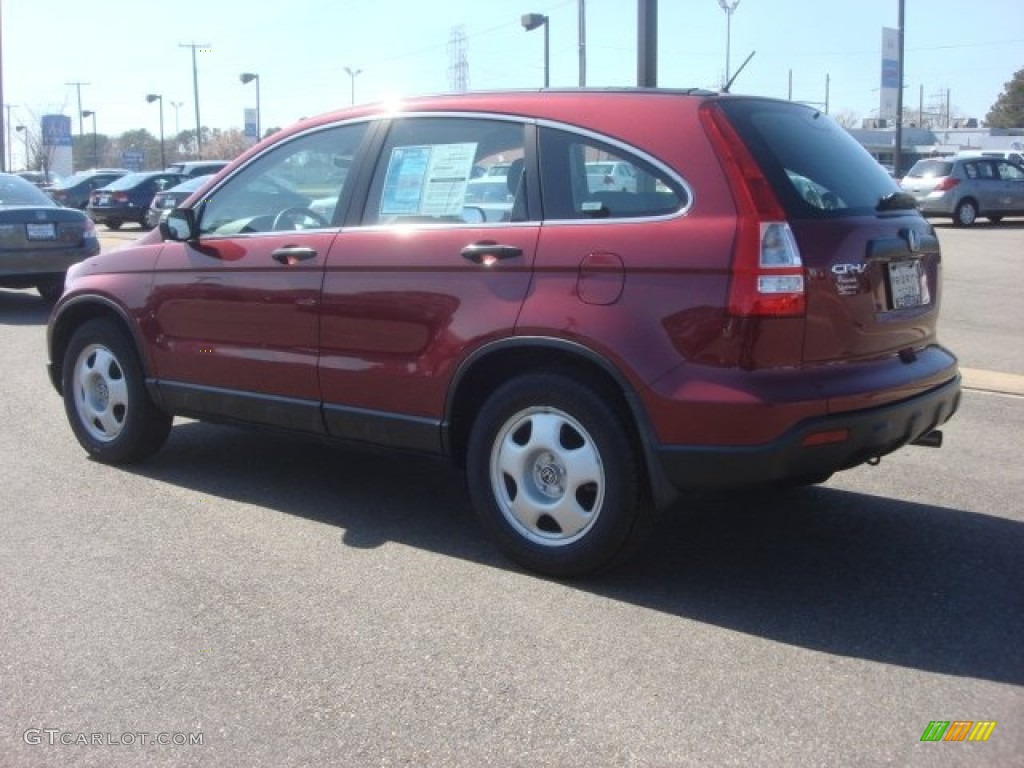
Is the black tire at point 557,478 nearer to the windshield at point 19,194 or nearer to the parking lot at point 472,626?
the parking lot at point 472,626

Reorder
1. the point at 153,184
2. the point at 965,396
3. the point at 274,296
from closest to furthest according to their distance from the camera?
the point at 274,296, the point at 965,396, the point at 153,184

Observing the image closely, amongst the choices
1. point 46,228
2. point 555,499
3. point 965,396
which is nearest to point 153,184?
point 46,228

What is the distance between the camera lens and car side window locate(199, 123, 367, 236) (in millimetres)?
5137

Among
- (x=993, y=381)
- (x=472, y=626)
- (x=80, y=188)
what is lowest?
(x=472, y=626)

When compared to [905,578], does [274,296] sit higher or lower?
higher

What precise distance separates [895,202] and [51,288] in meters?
11.6

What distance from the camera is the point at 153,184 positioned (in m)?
28.6

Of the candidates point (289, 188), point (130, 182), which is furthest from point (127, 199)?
point (289, 188)

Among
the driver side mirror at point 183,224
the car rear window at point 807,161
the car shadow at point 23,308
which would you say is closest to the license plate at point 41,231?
the car shadow at point 23,308

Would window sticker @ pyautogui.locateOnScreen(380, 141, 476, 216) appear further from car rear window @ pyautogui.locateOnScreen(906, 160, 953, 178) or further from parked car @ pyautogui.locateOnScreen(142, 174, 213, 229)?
car rear window @ pyautogui.locateOnScreen(906, 160, 953, 178)

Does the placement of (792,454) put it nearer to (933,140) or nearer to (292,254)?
(292,254)

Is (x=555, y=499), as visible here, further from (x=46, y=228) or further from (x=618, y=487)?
(x=46, y=228)

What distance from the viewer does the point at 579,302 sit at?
417 cm

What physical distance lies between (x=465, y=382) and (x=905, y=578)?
1872 millimetres
